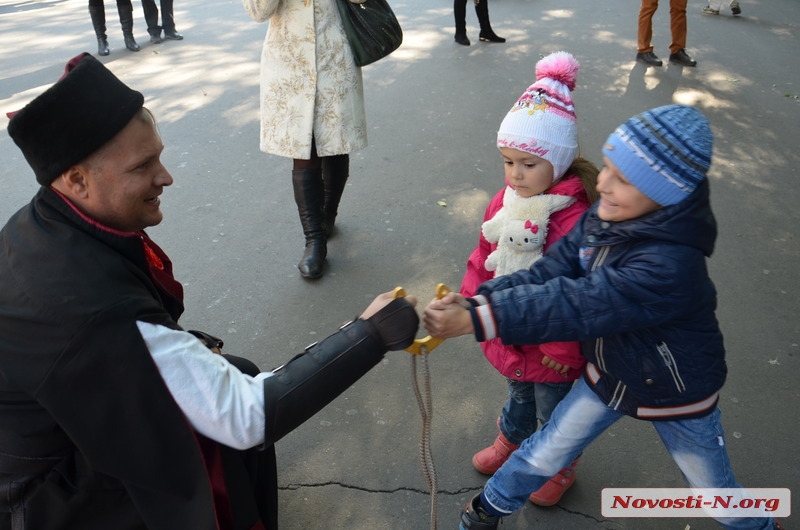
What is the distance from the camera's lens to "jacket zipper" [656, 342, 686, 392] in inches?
74.7

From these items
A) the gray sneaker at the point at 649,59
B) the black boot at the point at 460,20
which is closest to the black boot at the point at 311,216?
the black boot at the point at 460,20

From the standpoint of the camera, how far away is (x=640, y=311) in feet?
5.91

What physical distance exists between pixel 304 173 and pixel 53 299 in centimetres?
224

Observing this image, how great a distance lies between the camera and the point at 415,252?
418 centimetres

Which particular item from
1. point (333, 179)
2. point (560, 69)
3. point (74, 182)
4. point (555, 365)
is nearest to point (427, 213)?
point (333, 179)

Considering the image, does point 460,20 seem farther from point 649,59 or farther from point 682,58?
point 682,58

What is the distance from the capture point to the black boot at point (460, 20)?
7914 mm

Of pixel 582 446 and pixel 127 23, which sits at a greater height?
pixel 127 23

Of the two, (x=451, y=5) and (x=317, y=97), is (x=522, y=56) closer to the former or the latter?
(x=451, y=5)

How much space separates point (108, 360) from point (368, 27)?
2.51 metres

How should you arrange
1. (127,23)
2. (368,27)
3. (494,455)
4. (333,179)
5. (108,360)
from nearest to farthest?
(108,360) → (494,455) → (368,27) → (333,179) → (127,23)

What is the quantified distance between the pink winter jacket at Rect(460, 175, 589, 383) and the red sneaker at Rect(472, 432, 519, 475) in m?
0.41

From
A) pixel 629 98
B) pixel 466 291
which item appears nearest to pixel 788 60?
pixel 629 98

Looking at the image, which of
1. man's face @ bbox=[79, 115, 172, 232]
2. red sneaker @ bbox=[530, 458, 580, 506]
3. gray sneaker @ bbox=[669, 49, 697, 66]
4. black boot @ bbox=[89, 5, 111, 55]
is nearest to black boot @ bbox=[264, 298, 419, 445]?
man's face @ bbox=[79, 115, 172, 232]
